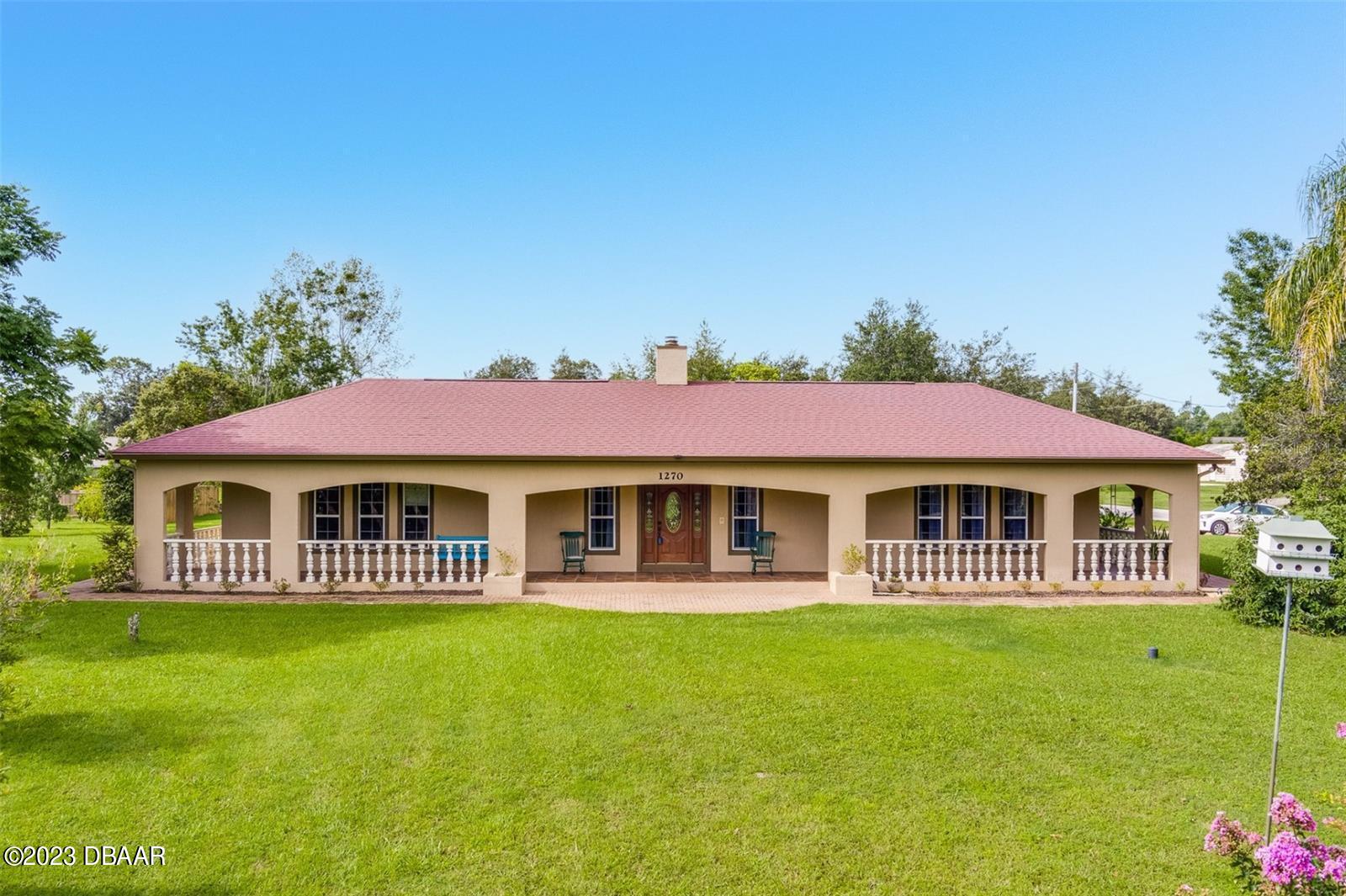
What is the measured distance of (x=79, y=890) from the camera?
4.21 metres

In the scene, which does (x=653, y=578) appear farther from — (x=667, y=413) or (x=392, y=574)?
(x=392, y=574)

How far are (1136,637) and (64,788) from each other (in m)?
12.9

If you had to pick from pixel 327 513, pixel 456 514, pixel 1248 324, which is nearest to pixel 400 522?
pixel 456 514

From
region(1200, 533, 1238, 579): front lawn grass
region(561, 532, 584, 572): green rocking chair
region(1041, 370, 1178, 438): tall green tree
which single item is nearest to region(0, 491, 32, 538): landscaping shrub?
region(561, 532, 584, 572): green rocking chair

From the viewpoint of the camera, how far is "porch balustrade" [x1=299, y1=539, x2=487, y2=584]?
13.7 metres

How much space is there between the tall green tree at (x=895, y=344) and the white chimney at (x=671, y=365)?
2184cm

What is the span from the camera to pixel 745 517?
15.9 metres

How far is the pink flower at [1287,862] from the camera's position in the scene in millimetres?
3350

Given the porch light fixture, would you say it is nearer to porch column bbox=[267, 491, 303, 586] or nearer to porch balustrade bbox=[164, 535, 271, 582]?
porch column bbox=[267, 491, 303, 586]

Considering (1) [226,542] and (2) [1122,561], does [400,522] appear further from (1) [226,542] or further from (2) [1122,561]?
(2) [1122,561]

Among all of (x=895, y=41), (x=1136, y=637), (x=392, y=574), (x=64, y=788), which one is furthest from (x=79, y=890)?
(x=895, y=41)

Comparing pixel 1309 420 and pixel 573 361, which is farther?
pixel 573 361

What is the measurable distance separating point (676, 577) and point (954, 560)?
588 centimetres

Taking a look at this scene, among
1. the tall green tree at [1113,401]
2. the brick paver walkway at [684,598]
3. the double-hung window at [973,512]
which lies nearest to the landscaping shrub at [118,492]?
the brick paver walkway at [684,598]
